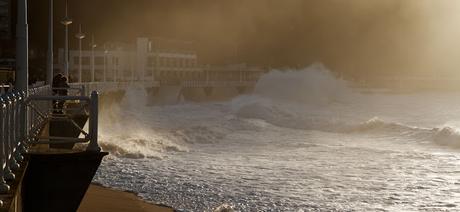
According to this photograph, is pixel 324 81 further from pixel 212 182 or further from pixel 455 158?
pixel 212 182

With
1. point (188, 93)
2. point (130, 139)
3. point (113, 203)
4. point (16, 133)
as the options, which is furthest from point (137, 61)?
point (16, 133)

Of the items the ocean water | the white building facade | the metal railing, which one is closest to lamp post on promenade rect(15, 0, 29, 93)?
the metal railing

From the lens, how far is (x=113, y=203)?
15.7 m

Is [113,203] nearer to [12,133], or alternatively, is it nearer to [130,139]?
[12,133]

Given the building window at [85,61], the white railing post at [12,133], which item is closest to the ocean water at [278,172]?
the white railing post at [12,133]

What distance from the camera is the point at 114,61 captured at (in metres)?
108

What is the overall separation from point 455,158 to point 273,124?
27311mm

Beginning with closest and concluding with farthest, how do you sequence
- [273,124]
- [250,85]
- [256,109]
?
[273,124] < [256,109] < [250,85]

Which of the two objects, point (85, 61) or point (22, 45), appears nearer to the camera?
point (22, 45)

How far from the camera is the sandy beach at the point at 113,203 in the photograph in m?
15.0

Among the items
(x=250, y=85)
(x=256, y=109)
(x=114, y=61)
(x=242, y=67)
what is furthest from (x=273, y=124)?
(x=242, y=67)

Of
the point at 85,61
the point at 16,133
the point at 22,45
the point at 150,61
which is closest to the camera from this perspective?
the point at 16,133

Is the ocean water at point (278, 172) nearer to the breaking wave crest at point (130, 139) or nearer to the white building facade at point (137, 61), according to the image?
the breaking wave crest at point (130, 139)

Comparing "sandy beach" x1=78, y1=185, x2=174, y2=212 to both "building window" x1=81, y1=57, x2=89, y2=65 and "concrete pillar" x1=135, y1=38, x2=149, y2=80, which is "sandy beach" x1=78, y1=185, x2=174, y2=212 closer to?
"building window" x1=81, y1=57, x2=89, y2=65
